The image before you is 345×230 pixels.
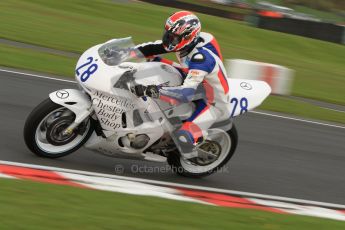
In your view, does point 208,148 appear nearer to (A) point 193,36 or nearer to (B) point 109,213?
(A) point 193,36

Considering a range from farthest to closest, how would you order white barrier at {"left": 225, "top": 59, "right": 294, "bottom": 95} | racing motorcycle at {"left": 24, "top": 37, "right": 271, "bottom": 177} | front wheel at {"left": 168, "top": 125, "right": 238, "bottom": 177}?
white barrier at {"left": 225, "top": 59, "right": 294, "bottom": 95} < front wheel at {"left": 168, "top": 125, "right": 238, "bottom": 177} < racing motorcycle at {"left": 24, "top": 37, "right": 271, "bottom": 177}

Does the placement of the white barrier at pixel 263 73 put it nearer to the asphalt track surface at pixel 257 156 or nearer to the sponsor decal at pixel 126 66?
the asphalt track surface at pixel 257 156

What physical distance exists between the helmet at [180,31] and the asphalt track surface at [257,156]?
1.53 metres

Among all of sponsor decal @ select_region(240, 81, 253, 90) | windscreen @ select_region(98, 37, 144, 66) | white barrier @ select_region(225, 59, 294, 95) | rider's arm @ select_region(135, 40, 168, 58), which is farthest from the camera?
white barrier @ select_region(225, 59, 294, 95)

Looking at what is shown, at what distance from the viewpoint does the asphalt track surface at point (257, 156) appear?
295 inches

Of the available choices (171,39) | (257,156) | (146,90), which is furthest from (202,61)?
(257,156)

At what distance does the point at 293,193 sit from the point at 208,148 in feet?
3.83

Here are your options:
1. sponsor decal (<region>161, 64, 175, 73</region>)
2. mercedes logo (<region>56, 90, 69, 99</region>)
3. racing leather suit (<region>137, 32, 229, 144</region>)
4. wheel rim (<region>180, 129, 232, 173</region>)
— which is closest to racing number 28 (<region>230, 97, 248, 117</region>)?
racing leather suit (<region>137, 32, 229, 144</region>)

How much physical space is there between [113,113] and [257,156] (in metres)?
2.93

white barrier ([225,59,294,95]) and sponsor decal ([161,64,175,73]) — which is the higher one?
sponsor decal ([161,64,175,73])

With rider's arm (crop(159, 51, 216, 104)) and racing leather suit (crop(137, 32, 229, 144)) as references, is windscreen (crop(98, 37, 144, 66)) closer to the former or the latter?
racing leather suit (crop(137, 32, 229, 144))

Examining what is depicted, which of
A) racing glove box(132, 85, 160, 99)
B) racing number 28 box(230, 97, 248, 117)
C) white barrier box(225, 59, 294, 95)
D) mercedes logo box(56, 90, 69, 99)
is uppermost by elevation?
racing glove box(132, 85, 160, 99)

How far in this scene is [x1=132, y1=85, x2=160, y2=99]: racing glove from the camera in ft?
21.9

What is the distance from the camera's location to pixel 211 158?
25.3 ft
